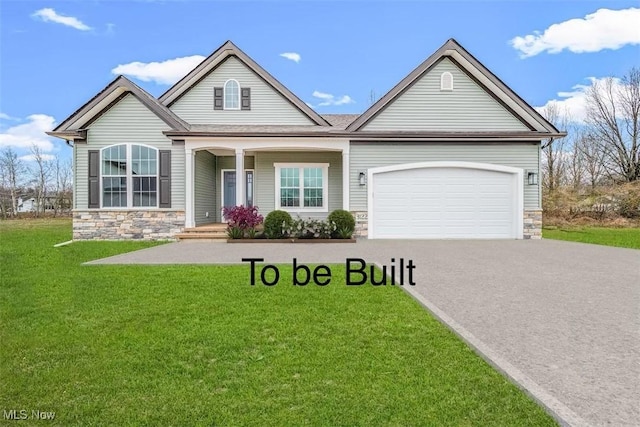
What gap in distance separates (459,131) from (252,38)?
9269 millimetres

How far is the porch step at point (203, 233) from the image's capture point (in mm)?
14016

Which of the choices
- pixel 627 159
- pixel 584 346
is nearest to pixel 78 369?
pixel 584 346

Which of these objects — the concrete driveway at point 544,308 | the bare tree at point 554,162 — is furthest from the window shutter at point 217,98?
the bare tree at point 554,162

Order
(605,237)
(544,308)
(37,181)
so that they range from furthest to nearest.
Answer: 1. (37,181)
2. (605,237)
3. (544,308)

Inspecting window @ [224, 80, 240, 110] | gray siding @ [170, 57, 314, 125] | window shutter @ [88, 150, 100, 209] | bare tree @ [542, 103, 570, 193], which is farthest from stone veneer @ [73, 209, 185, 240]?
bare tree @ [542, 103, 570, 193]

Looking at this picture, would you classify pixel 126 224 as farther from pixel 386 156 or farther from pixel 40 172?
pixel 40 172

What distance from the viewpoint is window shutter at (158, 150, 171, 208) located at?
14.5 metres

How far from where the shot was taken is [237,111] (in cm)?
1611

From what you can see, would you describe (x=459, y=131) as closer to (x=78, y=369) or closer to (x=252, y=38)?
(x=252, y=38)

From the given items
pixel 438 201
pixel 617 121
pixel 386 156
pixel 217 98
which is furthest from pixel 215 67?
pixel 617 121

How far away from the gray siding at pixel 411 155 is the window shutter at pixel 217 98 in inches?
224

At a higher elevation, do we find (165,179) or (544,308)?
(165,179)

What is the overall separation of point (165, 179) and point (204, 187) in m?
1.83

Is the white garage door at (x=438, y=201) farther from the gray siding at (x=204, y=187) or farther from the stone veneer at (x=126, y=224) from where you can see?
the stone veneer at (x=126, y=224)
